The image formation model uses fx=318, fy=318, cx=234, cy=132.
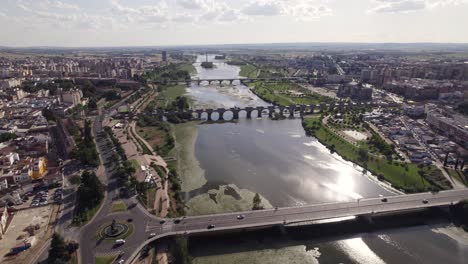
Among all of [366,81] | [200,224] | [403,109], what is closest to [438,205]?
[200,224]

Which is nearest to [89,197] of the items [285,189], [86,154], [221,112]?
[86,154]

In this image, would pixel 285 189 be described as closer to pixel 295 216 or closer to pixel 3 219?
pixel 295 216

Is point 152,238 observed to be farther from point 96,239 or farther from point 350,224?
point 350,224

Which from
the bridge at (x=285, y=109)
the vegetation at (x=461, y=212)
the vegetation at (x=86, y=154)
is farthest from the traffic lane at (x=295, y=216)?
the bridge at (x=285, y=109)

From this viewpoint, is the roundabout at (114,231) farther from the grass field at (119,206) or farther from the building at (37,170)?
the building at (37,170)

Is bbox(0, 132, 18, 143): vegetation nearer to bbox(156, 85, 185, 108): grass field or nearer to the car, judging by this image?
bbox(156, 85, 185, 108): grass field
